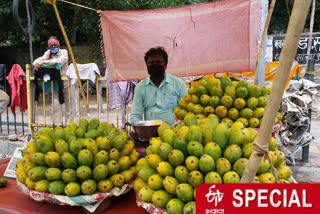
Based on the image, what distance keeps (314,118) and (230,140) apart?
26.0 feet

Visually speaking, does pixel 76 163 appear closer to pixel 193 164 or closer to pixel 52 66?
pixel 193 164

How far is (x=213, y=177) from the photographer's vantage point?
1065 mm

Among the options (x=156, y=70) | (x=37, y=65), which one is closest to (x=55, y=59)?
(x=37, y=65)

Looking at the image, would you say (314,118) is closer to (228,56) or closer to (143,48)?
(228,56)

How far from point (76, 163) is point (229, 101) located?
47.6 inches

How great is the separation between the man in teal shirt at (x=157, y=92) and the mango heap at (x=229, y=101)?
89 centimetres

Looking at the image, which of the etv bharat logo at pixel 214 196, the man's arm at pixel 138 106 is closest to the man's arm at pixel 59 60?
the man's arm at pixel 138 106

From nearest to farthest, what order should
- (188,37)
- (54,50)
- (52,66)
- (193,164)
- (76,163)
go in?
1. (193,164)
2. (76,163)
3. (188,37)
4. (52,66)
5. (54,50)

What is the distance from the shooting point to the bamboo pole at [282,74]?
0.75m

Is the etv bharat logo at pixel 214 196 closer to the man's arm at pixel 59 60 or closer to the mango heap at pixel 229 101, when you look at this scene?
the mango heap at pixel 229 101

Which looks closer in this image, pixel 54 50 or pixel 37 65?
pixel 37 65

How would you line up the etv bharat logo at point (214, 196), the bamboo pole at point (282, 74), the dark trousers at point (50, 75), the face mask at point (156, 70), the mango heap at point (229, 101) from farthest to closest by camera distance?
1. the dark trousers at point (50, 75)
2. the face mask at point (156, 70)
3. the mango heap at point (229, 101)
4. the etv bharat logo at point (214, 196)
5. the bamboo pole at point (282, 74)

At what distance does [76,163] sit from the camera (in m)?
1.37

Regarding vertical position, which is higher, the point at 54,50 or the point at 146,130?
the point at 54,50
